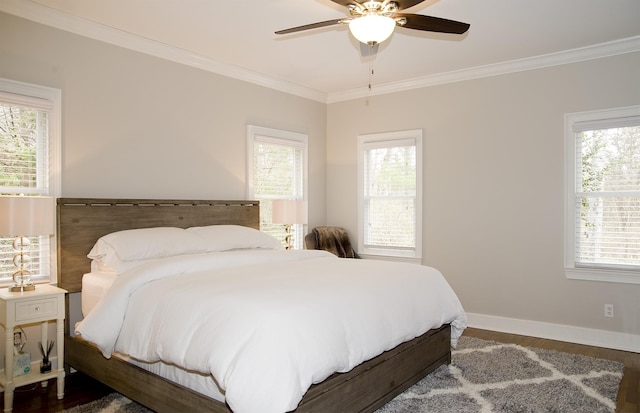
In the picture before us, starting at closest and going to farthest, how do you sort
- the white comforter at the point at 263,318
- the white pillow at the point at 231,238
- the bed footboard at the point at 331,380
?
the white comforter at the point at 263,318, the bed footboard at the point at 331,380, the white pillow at the point at 231,238

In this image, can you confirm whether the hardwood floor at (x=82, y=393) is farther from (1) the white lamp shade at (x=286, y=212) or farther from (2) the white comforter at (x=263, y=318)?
(1) the white lamp shade at (x=286, y=212)

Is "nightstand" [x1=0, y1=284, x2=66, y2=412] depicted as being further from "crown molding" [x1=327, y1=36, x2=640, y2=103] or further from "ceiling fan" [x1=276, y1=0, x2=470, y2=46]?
"crown molding" [x1=327, y1=36, x2=640, y2=103]

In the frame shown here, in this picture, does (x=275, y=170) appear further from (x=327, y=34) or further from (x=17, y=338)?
(x=17, y=338)

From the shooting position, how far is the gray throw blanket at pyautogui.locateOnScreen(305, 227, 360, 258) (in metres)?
5.34

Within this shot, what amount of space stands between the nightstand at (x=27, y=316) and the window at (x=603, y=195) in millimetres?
4171

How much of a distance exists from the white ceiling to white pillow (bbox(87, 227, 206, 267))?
158cm

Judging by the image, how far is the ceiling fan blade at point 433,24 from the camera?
2.65m

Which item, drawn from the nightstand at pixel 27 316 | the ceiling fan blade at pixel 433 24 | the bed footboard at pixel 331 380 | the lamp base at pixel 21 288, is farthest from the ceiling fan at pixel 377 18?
the lamp base at pixel 21 288

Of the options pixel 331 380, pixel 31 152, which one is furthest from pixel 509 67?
pixel 31 152

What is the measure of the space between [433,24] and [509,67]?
217 centimetres

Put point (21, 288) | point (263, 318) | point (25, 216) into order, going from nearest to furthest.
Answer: point (263, 318)
point (25, 216)
point (21, 288)

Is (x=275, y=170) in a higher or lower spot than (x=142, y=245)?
higher

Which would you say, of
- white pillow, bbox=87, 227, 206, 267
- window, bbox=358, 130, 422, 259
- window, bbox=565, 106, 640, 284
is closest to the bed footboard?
white pillow, bbox=87, 227, 206, 267

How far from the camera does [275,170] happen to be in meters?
5.16
